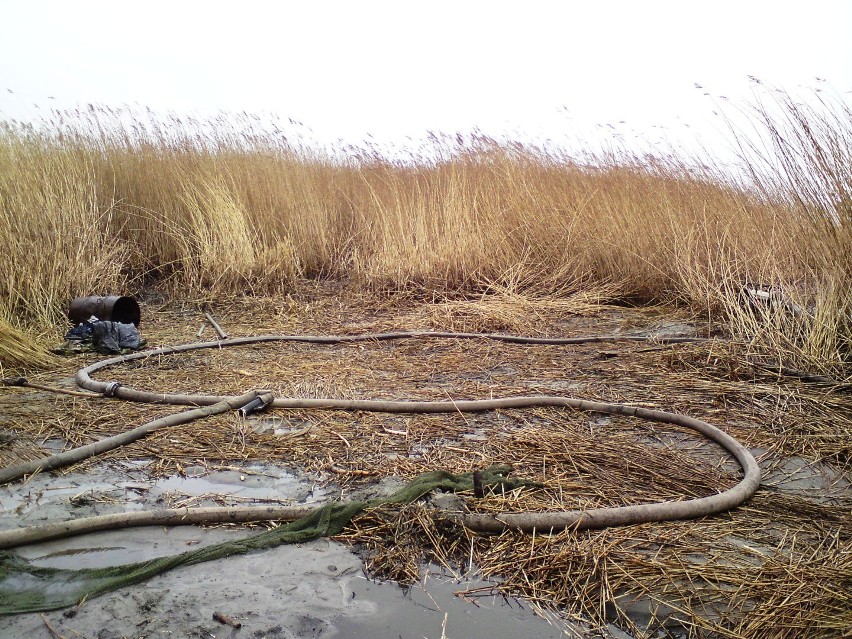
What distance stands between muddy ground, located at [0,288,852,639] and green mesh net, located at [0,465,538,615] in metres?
0.03

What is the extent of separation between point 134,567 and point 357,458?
3.00ft

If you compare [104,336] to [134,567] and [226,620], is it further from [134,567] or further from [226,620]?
[226,620]

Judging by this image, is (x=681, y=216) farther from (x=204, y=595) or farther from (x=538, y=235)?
(x=204, y=595)

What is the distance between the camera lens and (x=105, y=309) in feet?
14.7

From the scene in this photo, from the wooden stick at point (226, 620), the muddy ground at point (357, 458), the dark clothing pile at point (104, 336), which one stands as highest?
the wooden stick at point (226, 620)

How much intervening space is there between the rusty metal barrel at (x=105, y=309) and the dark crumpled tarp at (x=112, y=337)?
0.16m

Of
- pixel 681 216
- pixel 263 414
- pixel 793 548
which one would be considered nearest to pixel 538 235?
pixel 681 216

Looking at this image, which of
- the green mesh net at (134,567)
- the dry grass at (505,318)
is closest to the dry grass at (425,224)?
the dry grass at (505,318)

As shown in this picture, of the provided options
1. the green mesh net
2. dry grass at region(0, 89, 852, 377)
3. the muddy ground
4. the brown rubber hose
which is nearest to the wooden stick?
the muddy ground

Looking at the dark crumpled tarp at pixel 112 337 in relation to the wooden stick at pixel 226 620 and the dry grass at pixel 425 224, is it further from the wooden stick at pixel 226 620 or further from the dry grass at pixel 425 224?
the wooden stick at pixel 226 620

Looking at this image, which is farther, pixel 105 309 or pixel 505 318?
pixel 505 318

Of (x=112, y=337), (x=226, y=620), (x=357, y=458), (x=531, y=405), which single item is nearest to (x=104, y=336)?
(x=112, y=337)

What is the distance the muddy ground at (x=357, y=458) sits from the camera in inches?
62.2

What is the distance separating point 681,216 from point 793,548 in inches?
159
